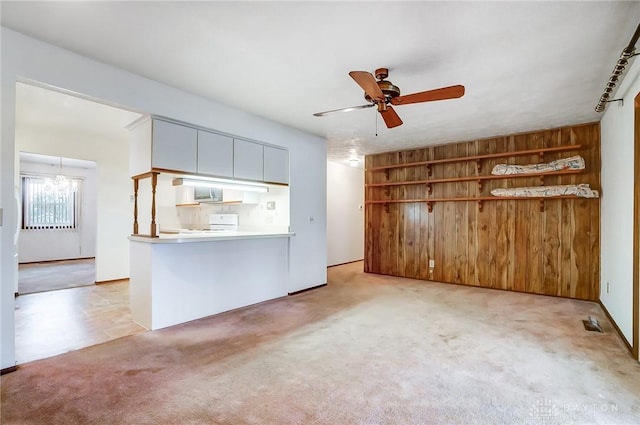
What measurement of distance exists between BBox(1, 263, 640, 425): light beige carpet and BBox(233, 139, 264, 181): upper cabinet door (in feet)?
5.70

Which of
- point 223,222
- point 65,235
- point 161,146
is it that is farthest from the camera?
point 65,235

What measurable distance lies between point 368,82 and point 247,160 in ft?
7.22

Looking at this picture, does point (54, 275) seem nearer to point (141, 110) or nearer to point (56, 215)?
point (56, 215)

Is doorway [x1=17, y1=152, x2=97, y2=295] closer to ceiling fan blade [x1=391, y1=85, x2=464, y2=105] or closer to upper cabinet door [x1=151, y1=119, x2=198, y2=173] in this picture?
upper cabinet door [x1=151, y1=119, x2=198, y2=173]

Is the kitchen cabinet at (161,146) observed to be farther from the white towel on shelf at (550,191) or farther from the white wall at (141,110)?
the white towel on shelf at (550,191)

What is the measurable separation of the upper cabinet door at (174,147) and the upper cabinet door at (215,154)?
75 millimetres

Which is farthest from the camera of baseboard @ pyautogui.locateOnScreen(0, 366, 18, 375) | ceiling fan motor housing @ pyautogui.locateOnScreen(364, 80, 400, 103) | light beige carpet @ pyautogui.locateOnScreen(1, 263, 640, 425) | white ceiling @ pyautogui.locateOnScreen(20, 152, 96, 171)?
white ceiling @ pyautogui.locateOnScreen(20, 152, 96, 171)

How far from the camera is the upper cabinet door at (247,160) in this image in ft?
12.7

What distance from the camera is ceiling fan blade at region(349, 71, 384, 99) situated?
2.13 metres

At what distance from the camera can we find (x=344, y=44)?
2.34 metres

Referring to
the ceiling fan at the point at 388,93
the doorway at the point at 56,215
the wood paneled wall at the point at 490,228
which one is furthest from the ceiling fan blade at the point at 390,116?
the doorway at the point at 56,215

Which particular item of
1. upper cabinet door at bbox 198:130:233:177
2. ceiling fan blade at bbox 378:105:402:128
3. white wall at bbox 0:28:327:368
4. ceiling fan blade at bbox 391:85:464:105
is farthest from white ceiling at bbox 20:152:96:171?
ceiling fan blade at bbox 391:85:464:105

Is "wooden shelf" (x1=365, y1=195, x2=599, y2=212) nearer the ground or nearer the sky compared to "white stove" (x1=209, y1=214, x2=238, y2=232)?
nearer the sky

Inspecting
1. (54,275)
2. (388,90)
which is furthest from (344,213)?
(54,275)
